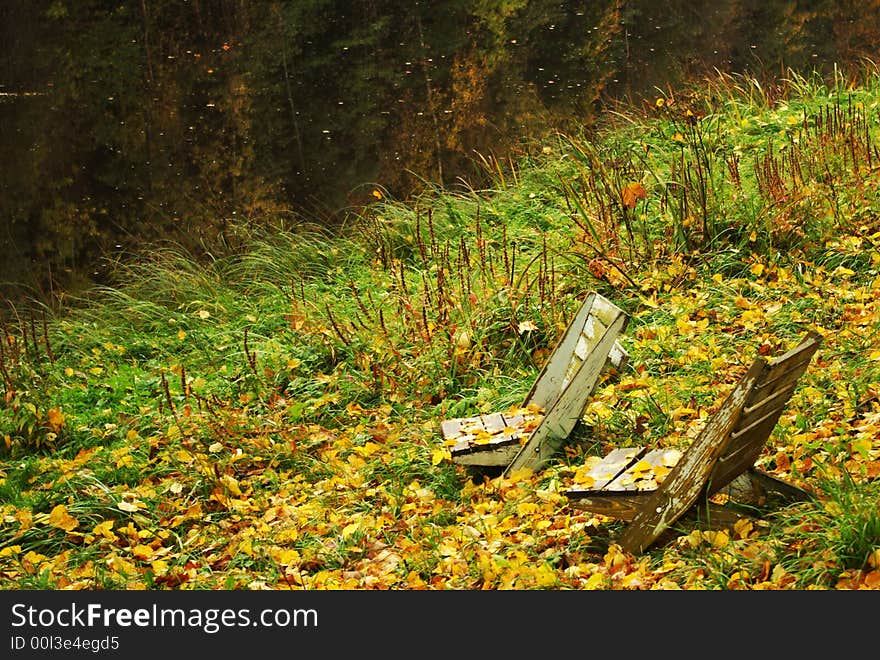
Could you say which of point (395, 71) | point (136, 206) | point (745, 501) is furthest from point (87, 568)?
point (395, 71)

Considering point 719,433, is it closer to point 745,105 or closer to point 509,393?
point 509,393

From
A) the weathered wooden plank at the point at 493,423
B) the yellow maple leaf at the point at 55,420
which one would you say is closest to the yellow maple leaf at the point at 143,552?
the weathered wooden plank at the point at 493,423

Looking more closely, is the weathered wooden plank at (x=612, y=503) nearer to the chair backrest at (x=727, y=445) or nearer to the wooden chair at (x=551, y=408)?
the chair backrest at (x=727, y=445)

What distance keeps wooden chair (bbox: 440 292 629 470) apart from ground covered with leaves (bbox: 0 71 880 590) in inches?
5.4

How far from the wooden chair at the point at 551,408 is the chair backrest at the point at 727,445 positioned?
3.00 ft

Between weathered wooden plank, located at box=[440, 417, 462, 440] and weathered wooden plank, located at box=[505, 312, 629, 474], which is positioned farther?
weathered wooden plank, located at box=[440, 417, 462, 440]

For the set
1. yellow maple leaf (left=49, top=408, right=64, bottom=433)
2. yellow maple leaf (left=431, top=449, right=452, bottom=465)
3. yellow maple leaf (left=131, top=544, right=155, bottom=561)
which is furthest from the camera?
yellow maple leaf (left=49, top=408, right=64, bottom=433)

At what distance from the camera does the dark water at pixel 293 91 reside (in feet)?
43.2

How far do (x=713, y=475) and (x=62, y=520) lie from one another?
10.6 ft

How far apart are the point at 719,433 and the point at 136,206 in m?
11.6

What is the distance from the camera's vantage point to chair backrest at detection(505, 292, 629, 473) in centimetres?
456

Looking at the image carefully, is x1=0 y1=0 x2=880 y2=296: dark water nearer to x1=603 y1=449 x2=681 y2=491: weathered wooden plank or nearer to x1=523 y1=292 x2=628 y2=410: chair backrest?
x1=523 y1=292 x2=628 y2=410: chair backrest

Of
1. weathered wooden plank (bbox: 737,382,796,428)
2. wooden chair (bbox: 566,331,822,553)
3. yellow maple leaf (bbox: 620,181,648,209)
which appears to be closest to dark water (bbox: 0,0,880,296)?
yellow maple leaf (bbox: 620,181,648,209)

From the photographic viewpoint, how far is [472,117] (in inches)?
566
